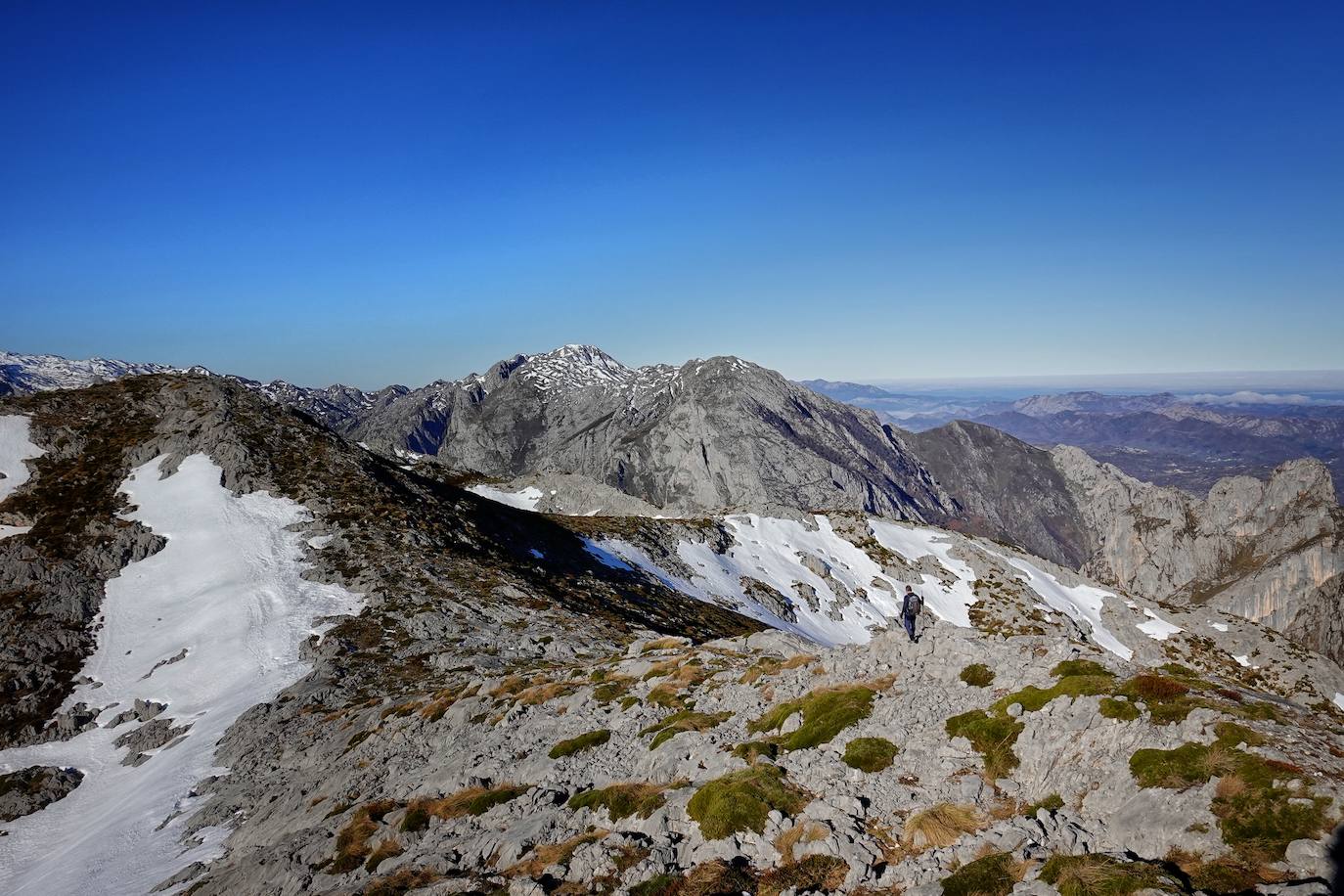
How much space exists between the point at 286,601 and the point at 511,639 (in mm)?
20061

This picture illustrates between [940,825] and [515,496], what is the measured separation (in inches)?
6417

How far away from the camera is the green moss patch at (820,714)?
1820 centimetres

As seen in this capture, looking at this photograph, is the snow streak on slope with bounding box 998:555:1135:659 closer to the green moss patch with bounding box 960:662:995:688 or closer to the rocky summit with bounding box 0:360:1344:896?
the rocky summit with bounding box 0:360:1344:896

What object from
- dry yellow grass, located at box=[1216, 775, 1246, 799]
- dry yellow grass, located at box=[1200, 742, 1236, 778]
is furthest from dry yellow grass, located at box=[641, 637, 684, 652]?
dry yellow grass, located at box=[1216, 775, 1246, 799]

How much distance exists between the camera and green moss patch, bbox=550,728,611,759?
22609mm

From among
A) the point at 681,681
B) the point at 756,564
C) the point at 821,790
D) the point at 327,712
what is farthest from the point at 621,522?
the point at 821,790

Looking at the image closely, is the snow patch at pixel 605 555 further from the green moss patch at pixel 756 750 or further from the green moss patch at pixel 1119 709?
the green moss patch at pixel 1119 709

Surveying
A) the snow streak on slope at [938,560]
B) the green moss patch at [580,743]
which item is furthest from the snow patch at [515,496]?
the green moss patch at [580,743]

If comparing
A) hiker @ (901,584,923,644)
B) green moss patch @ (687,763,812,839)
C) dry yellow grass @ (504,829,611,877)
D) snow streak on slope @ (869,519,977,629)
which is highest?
hiker @ (901,584,923,644)

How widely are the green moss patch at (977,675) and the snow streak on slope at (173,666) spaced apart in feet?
93.4

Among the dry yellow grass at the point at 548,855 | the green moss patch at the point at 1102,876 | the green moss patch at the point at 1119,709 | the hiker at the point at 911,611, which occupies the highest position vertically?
the green moss patch at the point at 1119,709

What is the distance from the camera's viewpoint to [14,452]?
7331cm

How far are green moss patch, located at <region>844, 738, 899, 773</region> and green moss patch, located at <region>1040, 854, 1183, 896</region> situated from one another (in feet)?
19.2

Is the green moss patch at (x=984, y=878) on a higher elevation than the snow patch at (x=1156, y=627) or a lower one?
higher
